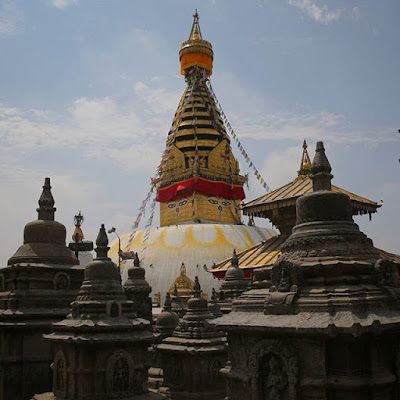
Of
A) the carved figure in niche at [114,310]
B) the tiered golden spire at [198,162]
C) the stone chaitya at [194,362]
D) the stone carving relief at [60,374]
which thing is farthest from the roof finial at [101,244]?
the tiered golden spire at [198,162]

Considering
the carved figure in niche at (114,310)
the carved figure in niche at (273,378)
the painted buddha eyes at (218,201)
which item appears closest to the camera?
the carved figure in niche at (273,378)

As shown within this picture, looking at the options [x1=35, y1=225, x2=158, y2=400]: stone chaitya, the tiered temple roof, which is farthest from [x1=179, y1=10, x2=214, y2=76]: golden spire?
[x1=35, y1=225, x2=158, y2=400]: stone chaitya

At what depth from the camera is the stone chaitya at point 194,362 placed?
15477 millimetres

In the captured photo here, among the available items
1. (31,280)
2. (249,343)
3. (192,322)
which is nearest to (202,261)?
(192,322)

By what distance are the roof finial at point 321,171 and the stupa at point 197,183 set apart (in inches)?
1145

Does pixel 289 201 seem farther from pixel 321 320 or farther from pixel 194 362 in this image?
pixel 321 320

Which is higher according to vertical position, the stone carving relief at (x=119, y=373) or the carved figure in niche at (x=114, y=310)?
the carved figure in niche at (x=114, y=310)

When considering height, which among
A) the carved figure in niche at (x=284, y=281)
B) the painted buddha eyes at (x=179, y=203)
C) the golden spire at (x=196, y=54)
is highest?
the golden spire at (x=196, y=54)

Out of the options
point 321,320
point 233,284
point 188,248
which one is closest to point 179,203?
point 188,248

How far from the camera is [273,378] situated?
777 centimetres

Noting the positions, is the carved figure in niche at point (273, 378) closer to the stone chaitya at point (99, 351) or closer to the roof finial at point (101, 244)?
the stone chaitya at point (99, 351)

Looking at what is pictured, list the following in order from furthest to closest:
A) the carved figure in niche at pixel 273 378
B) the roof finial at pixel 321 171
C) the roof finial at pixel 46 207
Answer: the roof finial at pixel 46 207 < the roof finial at pixel 321 171 < the carved figure in niche at pixel 273 378

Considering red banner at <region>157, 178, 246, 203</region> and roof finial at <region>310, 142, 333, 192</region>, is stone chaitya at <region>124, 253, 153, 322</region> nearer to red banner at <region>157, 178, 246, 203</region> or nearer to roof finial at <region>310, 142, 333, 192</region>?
roof finial at <region>310, 142, 333, 192</region>

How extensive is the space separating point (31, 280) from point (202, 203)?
30.0 m
